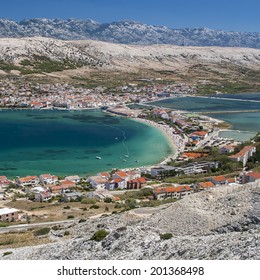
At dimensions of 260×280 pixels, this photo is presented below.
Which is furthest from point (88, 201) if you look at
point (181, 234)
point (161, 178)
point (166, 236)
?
point (166, 236)

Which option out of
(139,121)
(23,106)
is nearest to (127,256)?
(139,121)

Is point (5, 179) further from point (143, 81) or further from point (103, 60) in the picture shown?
point (103, 60)

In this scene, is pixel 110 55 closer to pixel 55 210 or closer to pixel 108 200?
pixel 108 200

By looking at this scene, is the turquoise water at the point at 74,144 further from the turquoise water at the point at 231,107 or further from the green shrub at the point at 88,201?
the turquoise water at the point at 231,107

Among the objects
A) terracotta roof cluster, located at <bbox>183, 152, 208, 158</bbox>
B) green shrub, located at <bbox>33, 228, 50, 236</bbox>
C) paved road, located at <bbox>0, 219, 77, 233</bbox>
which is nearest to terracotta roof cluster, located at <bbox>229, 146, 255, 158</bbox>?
terracotta roof cluster, located at <bbox>183, 152, 208, 158</bbox>

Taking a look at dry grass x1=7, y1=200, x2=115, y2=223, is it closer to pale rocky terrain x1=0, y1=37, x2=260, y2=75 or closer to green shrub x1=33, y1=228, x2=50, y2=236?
green shrub x1=33, y1=228, x2=50, y2=236
